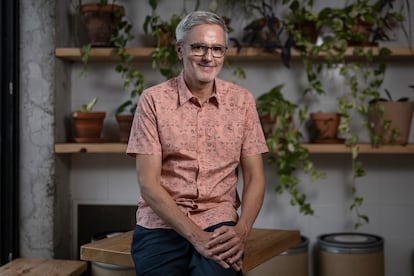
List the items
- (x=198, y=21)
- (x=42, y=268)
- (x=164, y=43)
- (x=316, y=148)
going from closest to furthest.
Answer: (x=198, y=21) < (x=42, y=268) < (x=316, y=148) < (x=164, y=43)

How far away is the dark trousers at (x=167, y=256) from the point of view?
1738mm

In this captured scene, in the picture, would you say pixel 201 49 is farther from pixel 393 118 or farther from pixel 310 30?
pixel 393 118

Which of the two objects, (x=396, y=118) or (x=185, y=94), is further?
(x=396, y=118)

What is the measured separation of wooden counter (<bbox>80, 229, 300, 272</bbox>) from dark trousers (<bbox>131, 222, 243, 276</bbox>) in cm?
20

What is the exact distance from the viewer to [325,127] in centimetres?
305

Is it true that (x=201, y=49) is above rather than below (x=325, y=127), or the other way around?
above

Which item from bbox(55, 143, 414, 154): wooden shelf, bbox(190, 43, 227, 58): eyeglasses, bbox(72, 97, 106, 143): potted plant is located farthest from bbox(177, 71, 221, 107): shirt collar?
bbox(72, 97, 106, 143): potted plant

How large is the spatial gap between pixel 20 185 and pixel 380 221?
1.93 m

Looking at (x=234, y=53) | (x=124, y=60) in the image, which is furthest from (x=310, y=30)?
(x=124, y=60)

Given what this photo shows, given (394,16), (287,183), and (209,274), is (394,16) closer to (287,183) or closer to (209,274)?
(287,183)

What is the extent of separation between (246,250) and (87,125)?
139 cm

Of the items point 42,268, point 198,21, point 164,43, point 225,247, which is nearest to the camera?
point 225,247
